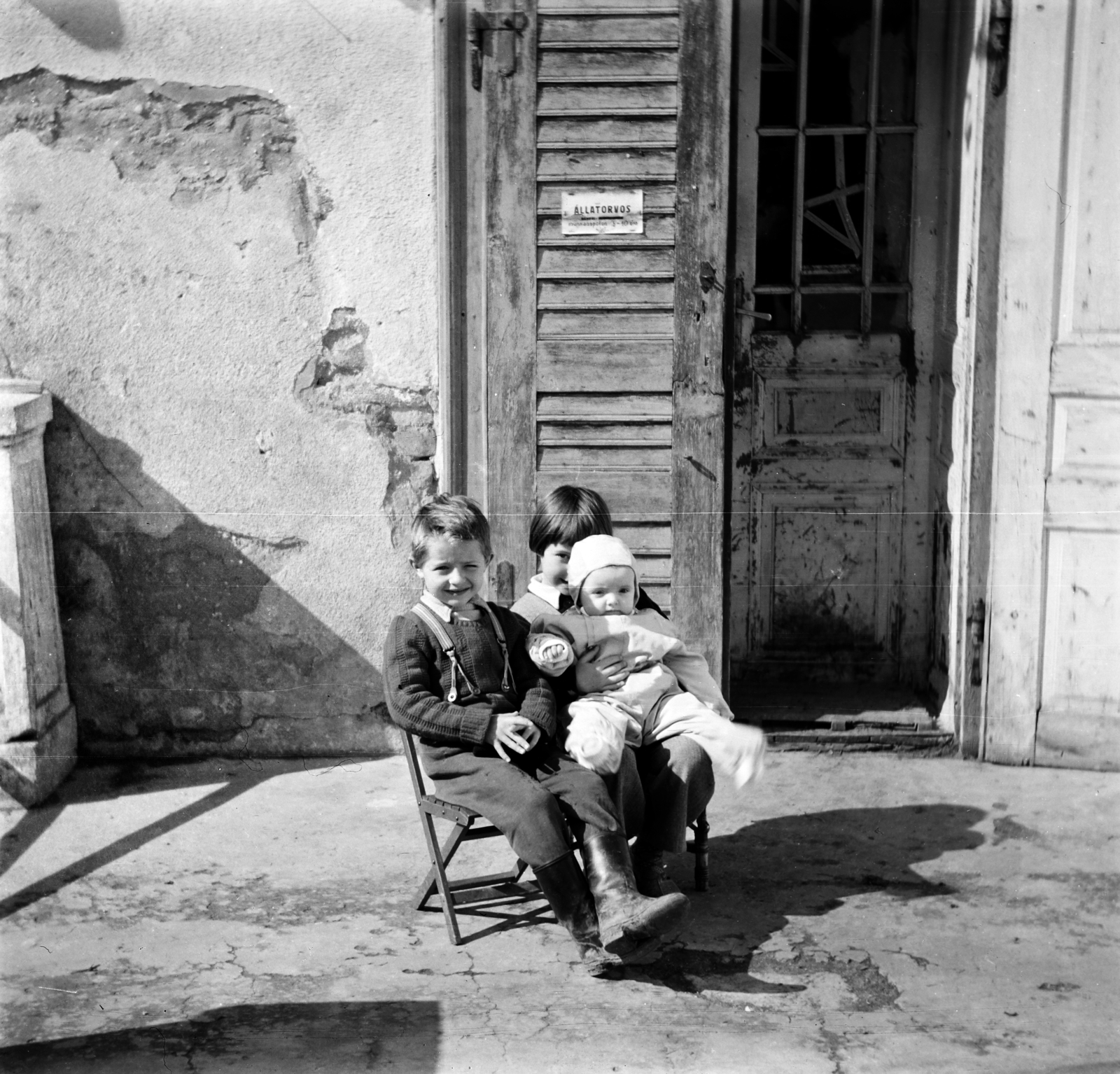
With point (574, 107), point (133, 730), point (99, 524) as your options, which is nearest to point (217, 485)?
point (99, 524)

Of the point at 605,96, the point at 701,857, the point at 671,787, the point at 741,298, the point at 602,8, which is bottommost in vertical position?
the point at 701,857

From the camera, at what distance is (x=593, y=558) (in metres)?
4.13

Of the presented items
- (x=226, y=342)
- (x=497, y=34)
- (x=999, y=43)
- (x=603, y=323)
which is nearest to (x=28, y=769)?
(x=226, y=342)

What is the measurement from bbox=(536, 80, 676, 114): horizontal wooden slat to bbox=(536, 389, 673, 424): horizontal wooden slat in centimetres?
100

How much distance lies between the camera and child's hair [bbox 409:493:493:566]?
4.08 m

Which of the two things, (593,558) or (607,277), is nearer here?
(593,558)

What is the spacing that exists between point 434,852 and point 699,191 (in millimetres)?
2500

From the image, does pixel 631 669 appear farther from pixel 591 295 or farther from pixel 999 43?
pixel 999 43

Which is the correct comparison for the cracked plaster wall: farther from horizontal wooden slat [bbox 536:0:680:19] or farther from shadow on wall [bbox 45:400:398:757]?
horizontal wooden slat [bbox 536:0:680:19]

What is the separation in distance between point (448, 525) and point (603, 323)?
1.54 m

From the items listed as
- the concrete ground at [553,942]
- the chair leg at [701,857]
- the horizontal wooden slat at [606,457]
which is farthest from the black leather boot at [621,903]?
the horizontal wooden slat at [606,457]

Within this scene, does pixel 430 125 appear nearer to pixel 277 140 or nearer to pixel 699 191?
pixel 277 140

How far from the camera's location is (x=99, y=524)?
5496mm

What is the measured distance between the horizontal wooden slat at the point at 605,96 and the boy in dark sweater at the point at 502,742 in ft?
5.80
